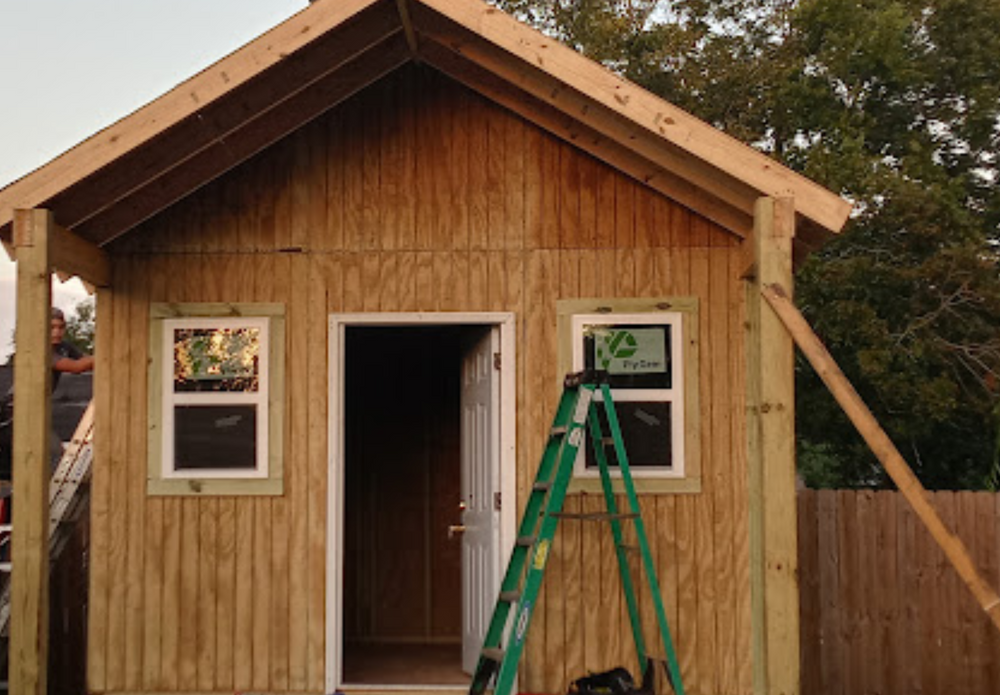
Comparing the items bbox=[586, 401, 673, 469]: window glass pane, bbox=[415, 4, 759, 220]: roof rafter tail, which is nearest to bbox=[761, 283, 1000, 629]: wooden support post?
bbox=[415, 4, 759, 220]: roof rafter tail

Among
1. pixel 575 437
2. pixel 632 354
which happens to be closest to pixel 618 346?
pixel 632 354

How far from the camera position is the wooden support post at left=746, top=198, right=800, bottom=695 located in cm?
624

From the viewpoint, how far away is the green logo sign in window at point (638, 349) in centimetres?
758

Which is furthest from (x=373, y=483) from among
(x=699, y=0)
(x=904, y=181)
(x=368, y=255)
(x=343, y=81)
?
(x=699, y=0)

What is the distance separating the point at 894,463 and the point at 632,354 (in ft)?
6.88

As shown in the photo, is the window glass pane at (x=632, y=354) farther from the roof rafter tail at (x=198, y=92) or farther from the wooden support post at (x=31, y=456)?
the wooden support post at (x=31, y=456)

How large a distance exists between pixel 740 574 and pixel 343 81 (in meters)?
3.54

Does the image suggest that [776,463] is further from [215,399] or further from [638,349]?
[215,399]

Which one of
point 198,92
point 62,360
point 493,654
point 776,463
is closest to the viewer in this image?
point 776,463

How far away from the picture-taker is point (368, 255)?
7.66m

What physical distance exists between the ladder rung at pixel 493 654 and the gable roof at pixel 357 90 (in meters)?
2.61

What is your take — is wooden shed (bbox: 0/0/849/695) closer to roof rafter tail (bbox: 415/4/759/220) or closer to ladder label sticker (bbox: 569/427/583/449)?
roof rafter tail (bbox: 415/4/759/220)

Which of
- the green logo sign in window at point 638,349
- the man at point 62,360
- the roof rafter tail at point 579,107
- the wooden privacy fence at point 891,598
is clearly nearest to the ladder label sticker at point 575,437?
the green logo sign in window at point 638,349

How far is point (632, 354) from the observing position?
7.58 meters
